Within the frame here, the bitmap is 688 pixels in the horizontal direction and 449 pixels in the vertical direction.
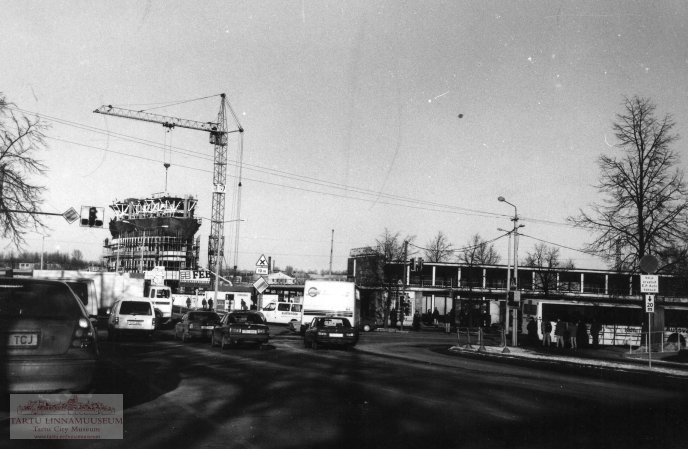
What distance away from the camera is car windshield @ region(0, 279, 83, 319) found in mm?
7590

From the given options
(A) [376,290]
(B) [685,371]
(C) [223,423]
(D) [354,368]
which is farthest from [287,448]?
(A) [376,290]

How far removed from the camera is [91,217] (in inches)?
1098

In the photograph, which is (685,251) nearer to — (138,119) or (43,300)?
(43,300)

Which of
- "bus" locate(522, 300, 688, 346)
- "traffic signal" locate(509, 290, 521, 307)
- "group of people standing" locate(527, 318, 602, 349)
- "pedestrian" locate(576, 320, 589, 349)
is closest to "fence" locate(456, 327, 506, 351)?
"traffic signal" locate(509, 290, 521, 307)

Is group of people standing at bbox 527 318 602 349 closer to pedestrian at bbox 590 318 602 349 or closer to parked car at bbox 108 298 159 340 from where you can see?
pedestrian at bbox 590 318 602 349

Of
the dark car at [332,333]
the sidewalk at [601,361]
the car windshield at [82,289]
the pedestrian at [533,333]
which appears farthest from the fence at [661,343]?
the car windshield at [82,289]

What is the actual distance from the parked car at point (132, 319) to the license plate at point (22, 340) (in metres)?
20.5

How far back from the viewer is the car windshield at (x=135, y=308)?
89.8 ft

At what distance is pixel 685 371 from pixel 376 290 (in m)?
47.7

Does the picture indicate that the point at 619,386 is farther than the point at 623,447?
Yes

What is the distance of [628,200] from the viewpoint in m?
30.8

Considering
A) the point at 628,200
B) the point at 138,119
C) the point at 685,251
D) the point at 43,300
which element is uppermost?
the point at 138,119

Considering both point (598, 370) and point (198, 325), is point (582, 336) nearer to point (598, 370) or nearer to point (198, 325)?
point (598, 370)

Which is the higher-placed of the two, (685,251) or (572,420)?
(685,251)
